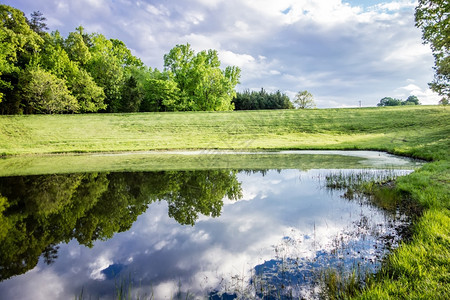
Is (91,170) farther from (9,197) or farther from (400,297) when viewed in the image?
(400,297)

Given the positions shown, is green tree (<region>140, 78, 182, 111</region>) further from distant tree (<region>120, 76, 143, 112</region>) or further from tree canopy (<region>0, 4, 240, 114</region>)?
distant tree (<region>120, 76, 143, 112</region>)

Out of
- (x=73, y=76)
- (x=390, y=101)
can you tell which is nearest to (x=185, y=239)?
(x=73, y=76)

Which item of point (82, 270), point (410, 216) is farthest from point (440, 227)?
point (82, 270)

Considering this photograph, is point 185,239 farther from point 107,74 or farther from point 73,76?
point 107,74

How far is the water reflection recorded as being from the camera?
3.73m

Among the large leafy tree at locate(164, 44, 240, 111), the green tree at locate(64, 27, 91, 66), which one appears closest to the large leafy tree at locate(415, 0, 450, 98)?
the large leafy tree at locate(164, 44, 240, 111)

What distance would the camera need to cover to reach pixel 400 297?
9.75 ft

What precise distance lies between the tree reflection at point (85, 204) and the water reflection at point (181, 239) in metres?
0.03

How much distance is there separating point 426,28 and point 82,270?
70.3 feet

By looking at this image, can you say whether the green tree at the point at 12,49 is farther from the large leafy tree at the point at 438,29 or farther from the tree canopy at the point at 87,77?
the large leafy tree at the point at 438,29

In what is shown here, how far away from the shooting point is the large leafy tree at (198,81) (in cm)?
5216

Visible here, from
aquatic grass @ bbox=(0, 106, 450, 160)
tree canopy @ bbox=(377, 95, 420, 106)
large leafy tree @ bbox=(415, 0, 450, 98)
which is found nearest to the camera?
large leafy tree @ bbox=(415, 0, 450, 98)

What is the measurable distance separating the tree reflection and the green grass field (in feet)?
14.8

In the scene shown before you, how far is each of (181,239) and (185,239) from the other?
8 cm
